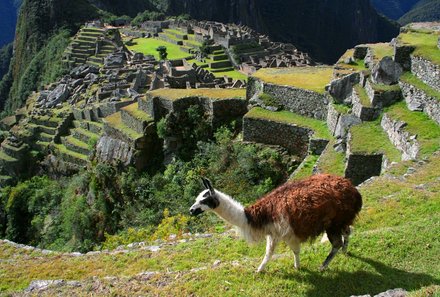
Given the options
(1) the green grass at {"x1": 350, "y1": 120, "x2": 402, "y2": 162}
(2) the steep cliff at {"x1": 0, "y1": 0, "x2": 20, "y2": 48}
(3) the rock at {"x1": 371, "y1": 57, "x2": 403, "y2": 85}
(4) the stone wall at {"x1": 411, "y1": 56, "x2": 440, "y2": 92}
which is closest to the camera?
(1) the green grass at {"x1": 350, "y1": 120, "x2": 402, "y2": 162}

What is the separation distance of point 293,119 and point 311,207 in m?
7.80

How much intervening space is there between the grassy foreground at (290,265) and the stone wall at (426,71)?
3.24m

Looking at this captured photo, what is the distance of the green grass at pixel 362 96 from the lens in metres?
10.4

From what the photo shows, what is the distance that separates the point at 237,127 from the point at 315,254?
8.97 m

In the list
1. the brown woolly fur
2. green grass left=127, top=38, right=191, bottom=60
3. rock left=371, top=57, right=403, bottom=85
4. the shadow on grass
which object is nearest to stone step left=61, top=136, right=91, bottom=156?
rock left=371, top=57, right=403, bottom=85

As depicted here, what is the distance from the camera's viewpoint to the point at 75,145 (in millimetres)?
22047

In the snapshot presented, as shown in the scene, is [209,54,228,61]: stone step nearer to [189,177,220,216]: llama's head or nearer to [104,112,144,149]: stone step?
[104,112,144,149]: stone step

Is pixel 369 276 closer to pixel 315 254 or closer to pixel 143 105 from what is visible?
pixel 315 254

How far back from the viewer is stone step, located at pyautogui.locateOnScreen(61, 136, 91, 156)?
21298mm

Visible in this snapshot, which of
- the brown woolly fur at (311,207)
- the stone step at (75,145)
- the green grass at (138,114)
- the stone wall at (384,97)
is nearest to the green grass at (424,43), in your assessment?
the stone wall at (384,97)

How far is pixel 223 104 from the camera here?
47.1 ft

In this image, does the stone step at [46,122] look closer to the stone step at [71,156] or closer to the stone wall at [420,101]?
the stone step at [71,156]

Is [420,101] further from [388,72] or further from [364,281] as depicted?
[364,281]

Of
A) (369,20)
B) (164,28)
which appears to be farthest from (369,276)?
(369,20)
